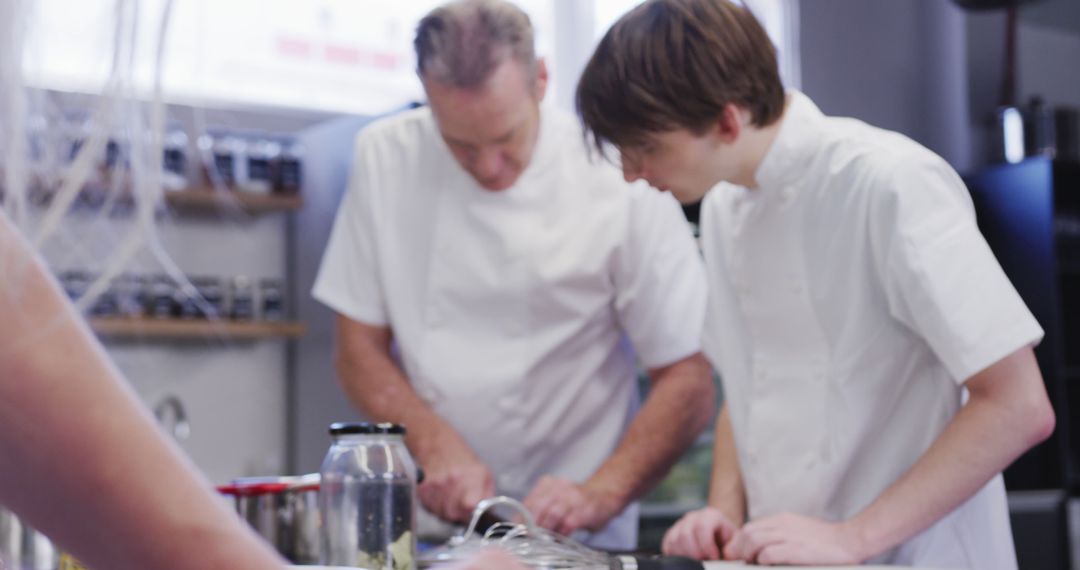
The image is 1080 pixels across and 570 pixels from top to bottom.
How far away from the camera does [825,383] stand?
Answer: 4.65 feet

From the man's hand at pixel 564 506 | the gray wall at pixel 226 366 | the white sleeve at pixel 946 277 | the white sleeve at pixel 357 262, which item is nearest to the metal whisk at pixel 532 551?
the man's hand at pixel 564 506

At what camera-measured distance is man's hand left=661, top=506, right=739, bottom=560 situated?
1364 mm

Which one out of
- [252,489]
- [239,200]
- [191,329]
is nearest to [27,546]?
[252,489]

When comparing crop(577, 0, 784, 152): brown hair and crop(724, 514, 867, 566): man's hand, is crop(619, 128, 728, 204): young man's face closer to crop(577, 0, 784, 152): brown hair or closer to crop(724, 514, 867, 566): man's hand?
crop(577, 0, 784, 152): brown hair

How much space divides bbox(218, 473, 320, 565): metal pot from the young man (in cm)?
41

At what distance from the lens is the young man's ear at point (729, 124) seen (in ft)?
4.51

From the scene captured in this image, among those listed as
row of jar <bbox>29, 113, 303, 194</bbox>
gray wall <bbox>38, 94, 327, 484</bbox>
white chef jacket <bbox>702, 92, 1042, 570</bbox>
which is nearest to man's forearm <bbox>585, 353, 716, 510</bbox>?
white chef jacket <bbox>702, 92, 1042, 570</bbox>

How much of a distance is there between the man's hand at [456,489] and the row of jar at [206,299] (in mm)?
1358

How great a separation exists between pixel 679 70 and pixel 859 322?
1.15 feet

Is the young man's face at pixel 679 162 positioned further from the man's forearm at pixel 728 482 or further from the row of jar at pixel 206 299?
the row of jar at pixel 206 299

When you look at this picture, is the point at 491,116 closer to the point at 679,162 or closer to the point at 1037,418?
the point at 679,162

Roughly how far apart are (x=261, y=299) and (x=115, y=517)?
9.53 feet

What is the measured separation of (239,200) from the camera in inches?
121

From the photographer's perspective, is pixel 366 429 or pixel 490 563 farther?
pixel 366 429
